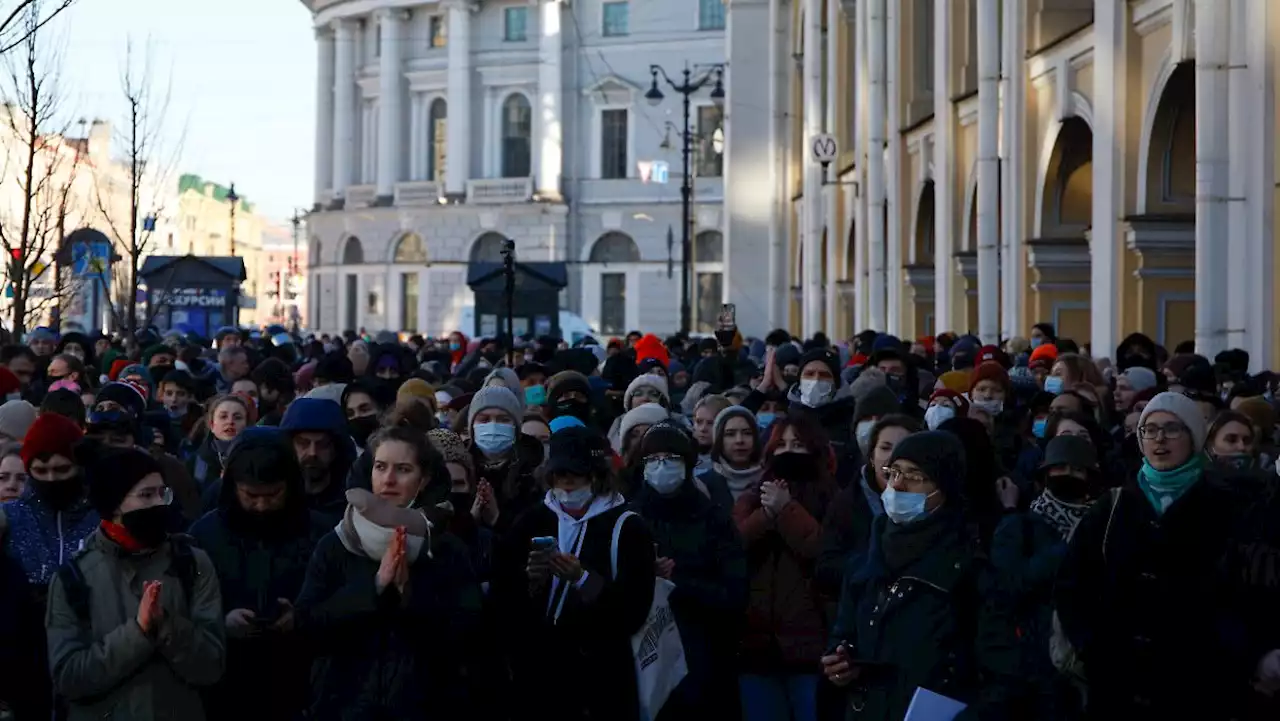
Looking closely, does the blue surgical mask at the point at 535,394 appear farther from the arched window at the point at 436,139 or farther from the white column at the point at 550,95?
the arched window at the point at 436,139

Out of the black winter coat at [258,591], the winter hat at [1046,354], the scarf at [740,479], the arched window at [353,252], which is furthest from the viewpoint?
the arched window at [353,252]

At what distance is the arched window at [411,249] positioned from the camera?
87.8 meters

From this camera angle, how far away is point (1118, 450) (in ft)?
37.9

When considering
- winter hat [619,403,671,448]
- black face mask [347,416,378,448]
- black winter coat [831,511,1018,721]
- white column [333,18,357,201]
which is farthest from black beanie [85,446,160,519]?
white column [333,18,357,201]

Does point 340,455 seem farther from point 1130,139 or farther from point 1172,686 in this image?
point 1130,139

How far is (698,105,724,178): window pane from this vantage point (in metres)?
83.9

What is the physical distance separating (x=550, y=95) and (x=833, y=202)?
4252cm

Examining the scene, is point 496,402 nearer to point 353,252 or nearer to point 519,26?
point 519,26

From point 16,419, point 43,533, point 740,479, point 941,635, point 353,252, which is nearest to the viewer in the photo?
point 941,635

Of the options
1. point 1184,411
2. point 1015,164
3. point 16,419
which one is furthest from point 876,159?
point 1184,411

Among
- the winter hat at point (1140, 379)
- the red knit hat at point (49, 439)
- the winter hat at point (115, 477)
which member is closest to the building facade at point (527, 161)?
the winter hat at point (1140, 379)

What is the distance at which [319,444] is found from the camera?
900cm

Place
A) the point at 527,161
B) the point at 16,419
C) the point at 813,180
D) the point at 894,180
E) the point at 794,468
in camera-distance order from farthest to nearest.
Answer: the point at 527,161 → the point at 813,180 → the point at 894,180 → the point at 16,419 → the point at 794,468

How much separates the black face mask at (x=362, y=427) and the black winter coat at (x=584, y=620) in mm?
3854
